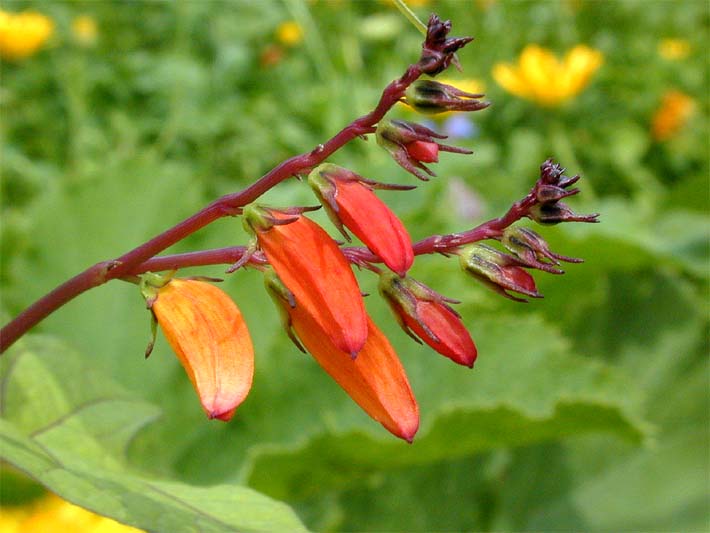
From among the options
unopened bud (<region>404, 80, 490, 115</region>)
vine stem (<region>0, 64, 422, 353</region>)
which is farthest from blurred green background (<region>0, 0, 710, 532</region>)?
unopened bud (<region>404, 80, 490, 115</region>)

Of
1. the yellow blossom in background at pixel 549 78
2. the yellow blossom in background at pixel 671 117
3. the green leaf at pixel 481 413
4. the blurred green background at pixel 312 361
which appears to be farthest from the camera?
the yellow blossom in background at pixel 671 117

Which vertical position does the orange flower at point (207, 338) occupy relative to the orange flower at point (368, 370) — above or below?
above

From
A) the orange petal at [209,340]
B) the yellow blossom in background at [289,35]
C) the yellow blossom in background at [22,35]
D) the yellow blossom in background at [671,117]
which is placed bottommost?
the yellow blossom in background at [671,117]

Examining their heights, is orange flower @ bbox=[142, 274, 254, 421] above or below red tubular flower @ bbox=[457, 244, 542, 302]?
above

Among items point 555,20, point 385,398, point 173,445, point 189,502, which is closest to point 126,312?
point 173,445

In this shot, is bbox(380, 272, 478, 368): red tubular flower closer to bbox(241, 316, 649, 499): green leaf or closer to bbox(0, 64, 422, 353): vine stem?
bbox(0, 64, 422, 353): vine stem

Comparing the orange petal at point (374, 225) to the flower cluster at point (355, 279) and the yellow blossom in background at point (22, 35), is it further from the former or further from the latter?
the yellow blossom in background at point (22, 35)

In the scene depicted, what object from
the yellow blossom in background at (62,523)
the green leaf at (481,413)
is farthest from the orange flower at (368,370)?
the green leaf at (481,413)

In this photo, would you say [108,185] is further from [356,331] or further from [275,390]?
[356,331]
